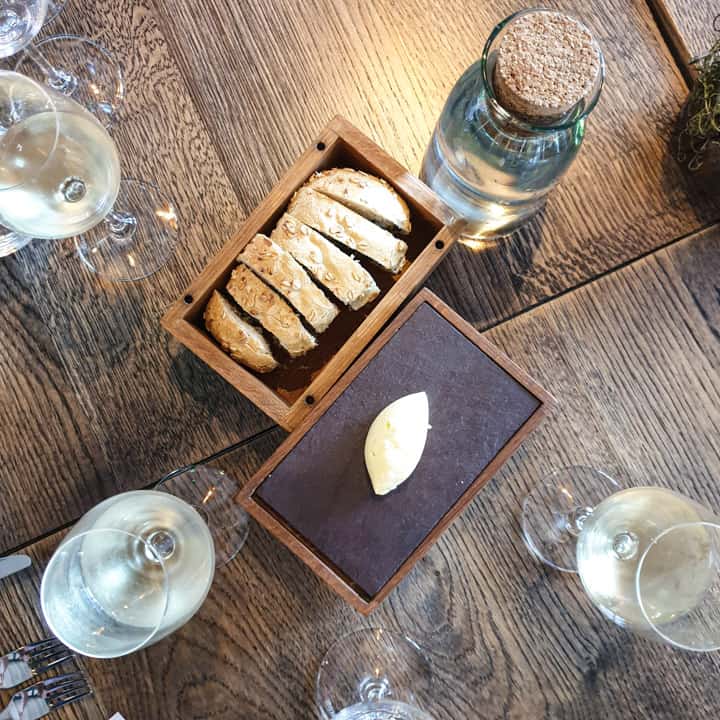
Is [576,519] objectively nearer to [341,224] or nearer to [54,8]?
[341,224]

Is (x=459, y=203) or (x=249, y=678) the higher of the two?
(x=459, y=203)

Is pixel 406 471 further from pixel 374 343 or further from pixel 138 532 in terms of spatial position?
pixel 138 532

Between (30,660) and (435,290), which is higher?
(435,290)

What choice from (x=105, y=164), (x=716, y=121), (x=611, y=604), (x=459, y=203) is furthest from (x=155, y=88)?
(x=611, y=604)

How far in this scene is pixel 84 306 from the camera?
90 cm

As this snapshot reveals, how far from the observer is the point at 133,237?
0.90 metres

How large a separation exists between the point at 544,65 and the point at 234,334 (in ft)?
1.26

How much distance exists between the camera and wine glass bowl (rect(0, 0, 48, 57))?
90 cm

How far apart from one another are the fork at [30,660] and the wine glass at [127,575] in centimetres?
13

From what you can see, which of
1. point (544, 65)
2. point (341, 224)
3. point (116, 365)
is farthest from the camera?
point (116, 365)

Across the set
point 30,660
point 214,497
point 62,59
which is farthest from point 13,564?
point 62,59

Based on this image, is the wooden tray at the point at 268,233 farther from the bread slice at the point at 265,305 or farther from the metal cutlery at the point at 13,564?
the metal cutlery at the point at 13,564

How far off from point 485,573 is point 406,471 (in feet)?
0.67

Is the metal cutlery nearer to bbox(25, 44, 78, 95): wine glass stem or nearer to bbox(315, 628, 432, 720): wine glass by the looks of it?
bbox(315, 628, 432, 720): wine glass
